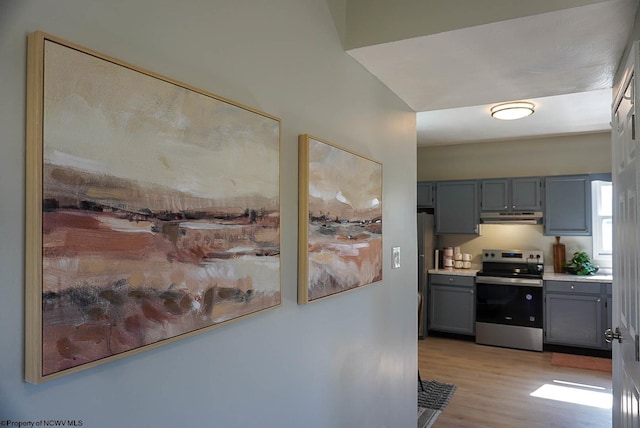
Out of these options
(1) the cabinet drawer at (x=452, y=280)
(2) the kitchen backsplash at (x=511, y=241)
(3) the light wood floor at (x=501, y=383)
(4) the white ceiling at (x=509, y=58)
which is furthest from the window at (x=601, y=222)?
(4) the white ceiling at (x=509, y=58)

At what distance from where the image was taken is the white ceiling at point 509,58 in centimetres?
164

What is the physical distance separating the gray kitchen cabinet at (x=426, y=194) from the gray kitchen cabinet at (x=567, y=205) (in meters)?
1.36

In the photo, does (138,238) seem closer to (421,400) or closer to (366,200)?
(366,200)

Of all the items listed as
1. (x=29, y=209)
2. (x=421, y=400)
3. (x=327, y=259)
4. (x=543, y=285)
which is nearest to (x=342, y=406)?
(x=327, y=259)

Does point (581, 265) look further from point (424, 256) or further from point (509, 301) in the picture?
point (424, 256)

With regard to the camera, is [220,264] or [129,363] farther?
[220,264]

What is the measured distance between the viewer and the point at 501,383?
13.3ft

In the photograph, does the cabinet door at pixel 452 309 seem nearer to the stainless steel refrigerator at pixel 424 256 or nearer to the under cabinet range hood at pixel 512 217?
the stainless steel refrigerator at pixel 424 256

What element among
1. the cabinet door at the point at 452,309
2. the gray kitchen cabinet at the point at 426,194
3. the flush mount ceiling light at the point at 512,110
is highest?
the flush mount ceiling light at the point at 512,110

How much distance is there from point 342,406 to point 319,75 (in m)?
1.38

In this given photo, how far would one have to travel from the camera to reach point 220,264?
1.17 metres

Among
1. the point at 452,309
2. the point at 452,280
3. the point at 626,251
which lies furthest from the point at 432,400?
the point at 626,251

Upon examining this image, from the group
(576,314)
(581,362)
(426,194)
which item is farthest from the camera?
(426,194)

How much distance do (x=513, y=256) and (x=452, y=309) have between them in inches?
39.4
